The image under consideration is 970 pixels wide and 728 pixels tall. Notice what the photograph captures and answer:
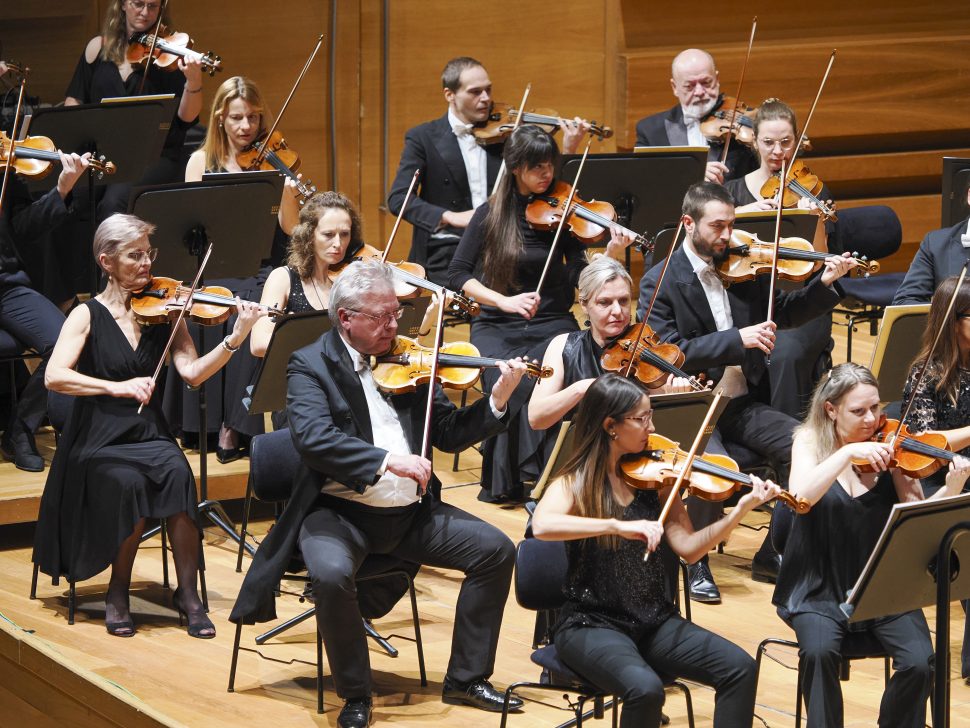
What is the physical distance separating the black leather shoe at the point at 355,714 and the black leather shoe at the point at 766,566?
1425mm

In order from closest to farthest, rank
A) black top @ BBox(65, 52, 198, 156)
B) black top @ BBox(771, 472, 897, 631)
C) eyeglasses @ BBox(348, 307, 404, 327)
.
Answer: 1. black top @ BBox(771, 472, 897, 631)
2. eyeglasses @ BBox(348, 307, 404, 327)
3. black top @ BBox(65, 52, 198, 156)

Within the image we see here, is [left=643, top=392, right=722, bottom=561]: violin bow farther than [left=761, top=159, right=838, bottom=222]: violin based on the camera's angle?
No

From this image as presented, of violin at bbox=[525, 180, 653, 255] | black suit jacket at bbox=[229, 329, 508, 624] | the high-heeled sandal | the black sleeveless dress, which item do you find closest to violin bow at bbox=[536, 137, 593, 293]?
violin at bbox=[525, 180, 653, 255]

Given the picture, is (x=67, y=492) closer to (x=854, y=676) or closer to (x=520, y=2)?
(x=854, y=676)

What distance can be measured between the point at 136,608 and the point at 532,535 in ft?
4.75

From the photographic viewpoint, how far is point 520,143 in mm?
4641

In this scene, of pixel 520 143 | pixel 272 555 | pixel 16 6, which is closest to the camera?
pixel 272 555

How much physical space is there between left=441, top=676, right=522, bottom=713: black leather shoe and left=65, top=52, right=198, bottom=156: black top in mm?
2798

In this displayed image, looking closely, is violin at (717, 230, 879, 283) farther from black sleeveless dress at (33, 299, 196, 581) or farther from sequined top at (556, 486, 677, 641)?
black sleeveless dress at (33, 299, 196, 581)

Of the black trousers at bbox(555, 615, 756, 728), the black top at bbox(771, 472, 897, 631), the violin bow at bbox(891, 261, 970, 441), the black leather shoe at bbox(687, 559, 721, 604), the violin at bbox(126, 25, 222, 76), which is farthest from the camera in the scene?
the violin at bbox(126, 25, 222, 76)

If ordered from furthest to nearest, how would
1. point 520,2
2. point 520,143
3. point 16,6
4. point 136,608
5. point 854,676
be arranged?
point 520,2, point 16,6, point 520,143, point 136,608, point 854,676

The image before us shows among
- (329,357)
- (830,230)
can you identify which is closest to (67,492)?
(329,357)

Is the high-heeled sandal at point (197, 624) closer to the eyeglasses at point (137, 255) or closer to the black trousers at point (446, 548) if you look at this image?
the black trousers at point (446, 548)

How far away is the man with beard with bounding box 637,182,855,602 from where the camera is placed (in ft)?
13.8
